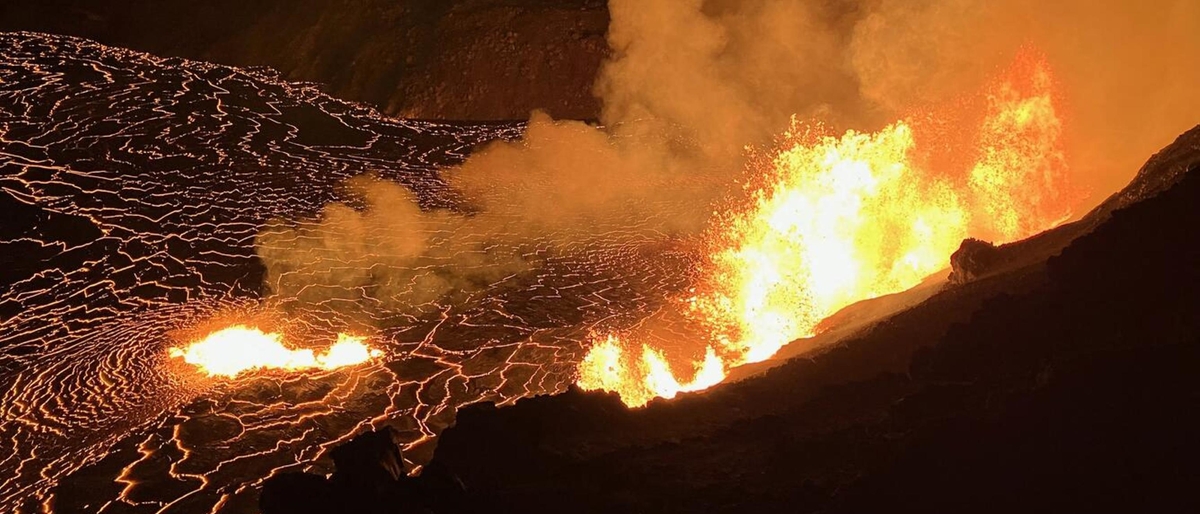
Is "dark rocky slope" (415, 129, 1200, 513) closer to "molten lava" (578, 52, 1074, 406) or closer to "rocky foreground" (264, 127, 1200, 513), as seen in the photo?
"rocky foreground" (264, 127, 1200, 513)

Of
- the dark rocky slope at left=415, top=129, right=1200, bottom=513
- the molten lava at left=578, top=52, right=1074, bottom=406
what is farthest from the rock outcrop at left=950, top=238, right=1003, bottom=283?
the molten lava at left=578, top=52, right=1074, bottom=406

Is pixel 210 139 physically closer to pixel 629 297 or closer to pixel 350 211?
pixel 350 211

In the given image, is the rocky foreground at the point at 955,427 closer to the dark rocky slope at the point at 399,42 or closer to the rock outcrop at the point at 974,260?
the rock outcrop at the point at 974,260

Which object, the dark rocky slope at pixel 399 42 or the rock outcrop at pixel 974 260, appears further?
the dark rocky slope at pixel 399 42

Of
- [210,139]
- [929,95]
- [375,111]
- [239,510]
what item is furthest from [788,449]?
[375,111]

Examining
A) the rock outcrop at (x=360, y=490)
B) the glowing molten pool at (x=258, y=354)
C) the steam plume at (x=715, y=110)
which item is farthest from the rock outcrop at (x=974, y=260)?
the glowing molten pool at (x=258, y=354)

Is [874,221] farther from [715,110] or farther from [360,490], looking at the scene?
[360,490]

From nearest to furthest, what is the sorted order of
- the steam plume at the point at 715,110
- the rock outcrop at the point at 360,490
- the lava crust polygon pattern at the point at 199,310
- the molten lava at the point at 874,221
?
the rock outcrop at the point at 360,490
the lava crust polygon pattern at the point at 199,310
the steam plume at the point at 715,110
the molten lava at the point at 874,221

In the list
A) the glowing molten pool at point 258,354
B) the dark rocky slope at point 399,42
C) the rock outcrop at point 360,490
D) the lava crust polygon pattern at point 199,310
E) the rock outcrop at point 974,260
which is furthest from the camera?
the dark rocky slope at point 399,42
